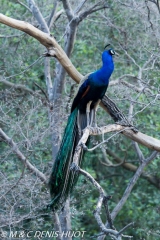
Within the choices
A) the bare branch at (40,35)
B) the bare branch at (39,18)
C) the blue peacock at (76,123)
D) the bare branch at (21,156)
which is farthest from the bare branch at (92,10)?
the bare branch at (21,156)

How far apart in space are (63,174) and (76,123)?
51 centimetres

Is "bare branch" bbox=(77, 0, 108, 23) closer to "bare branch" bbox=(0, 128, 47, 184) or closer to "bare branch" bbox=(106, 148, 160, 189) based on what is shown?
"bare branch" bbox=(0, 128, 47, 184)

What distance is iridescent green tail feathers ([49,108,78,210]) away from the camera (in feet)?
15.8

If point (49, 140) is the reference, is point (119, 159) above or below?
below

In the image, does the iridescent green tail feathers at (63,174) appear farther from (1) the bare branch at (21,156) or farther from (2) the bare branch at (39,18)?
(2) the bare branch at (39,18)

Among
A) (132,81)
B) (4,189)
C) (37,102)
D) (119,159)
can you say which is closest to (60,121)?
(37,102)

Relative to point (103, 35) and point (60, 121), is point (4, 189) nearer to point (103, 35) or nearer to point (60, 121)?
point (60, 121)

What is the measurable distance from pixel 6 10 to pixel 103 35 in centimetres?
131

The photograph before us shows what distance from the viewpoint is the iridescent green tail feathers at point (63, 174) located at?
4.80m

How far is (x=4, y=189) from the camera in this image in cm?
525

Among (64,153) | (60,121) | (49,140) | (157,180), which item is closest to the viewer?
(64,153)

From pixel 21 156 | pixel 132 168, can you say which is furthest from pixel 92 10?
pixel 132 168

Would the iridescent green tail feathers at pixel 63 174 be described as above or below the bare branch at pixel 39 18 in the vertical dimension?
below

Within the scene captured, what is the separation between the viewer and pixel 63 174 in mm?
4871
